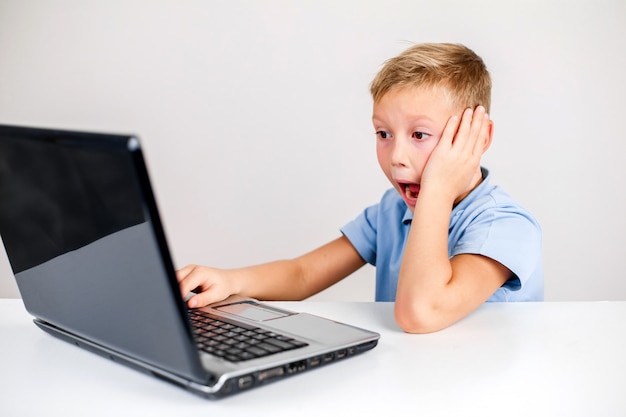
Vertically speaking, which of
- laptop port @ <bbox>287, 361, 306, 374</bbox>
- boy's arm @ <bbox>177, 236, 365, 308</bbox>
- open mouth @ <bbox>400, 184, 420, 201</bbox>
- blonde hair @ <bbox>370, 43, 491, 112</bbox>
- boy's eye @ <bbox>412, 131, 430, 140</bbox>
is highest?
blonde hair @ <bbox>370, 43, 491, 112</bbox>

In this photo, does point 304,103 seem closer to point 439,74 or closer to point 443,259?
point 439,74

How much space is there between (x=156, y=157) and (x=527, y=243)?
1625mm

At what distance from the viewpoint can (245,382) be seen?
0.69 metres

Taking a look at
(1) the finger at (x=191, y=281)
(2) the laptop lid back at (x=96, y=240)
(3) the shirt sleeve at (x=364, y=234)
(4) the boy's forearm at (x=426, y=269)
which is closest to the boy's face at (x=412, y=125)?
(4) the boy's forearm at (x=426, y=269)

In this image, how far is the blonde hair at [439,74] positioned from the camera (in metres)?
1.25

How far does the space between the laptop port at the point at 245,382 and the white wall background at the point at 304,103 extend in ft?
5.46

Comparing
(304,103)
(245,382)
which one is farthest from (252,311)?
(304,103)

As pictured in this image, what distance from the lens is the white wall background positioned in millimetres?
2248

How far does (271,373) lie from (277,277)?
658 millimetres

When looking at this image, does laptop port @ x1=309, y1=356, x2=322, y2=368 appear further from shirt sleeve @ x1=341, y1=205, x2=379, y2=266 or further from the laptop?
shirt sleeve @ x1=341, y1=205, x2=379, y2=266

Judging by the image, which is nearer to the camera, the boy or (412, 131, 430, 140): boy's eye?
the boy

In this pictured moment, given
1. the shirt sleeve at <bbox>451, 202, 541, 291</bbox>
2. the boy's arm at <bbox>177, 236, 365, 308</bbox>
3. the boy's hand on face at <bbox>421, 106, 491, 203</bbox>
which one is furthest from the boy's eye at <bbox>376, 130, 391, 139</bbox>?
the boy's arm at <bbox>177, 236, 365, 308</bbox>

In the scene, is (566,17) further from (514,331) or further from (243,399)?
(243,399)

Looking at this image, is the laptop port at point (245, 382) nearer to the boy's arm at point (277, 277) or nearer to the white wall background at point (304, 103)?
the boy's arm at point (277, 277)
